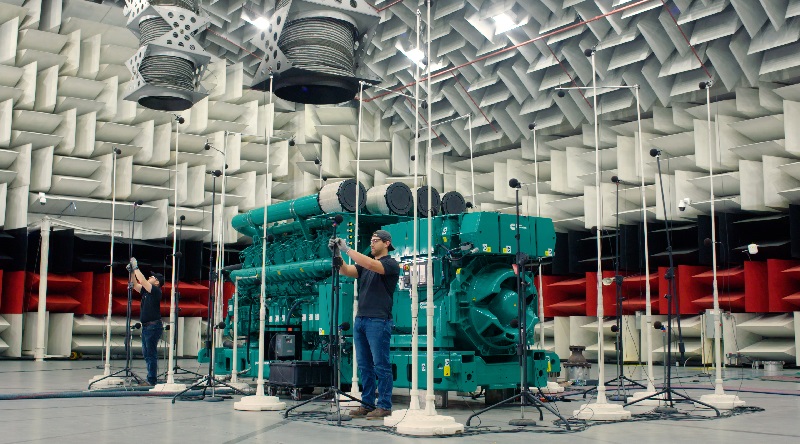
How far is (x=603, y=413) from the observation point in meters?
6.43

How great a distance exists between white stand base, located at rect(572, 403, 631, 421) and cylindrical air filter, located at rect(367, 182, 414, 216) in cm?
345

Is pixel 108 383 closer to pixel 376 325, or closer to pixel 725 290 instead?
pixel 376 325

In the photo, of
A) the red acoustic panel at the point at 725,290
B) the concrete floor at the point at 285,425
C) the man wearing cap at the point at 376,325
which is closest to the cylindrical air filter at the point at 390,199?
the concrete floor at the point at 285,425

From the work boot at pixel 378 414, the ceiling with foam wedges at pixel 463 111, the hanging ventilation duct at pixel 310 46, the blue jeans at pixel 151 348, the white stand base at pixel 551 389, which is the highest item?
the ceiling with foam wedges at pixel 463 111

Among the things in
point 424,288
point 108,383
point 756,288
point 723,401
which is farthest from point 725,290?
point 108,383

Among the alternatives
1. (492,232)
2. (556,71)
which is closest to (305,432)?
(492,232)

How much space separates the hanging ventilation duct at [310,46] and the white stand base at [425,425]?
2.60 m

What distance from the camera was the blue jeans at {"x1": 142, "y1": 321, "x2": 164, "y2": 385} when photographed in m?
9.67

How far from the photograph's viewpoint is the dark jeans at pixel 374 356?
6.48 m

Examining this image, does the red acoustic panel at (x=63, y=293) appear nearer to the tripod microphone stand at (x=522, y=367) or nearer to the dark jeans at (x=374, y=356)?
the dark jeans at (x=374, y=356)

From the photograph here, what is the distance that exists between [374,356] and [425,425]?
1.09 m

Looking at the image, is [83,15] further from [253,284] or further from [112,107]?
[253,284]

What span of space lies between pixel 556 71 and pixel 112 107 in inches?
322

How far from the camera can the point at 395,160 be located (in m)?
17.9
